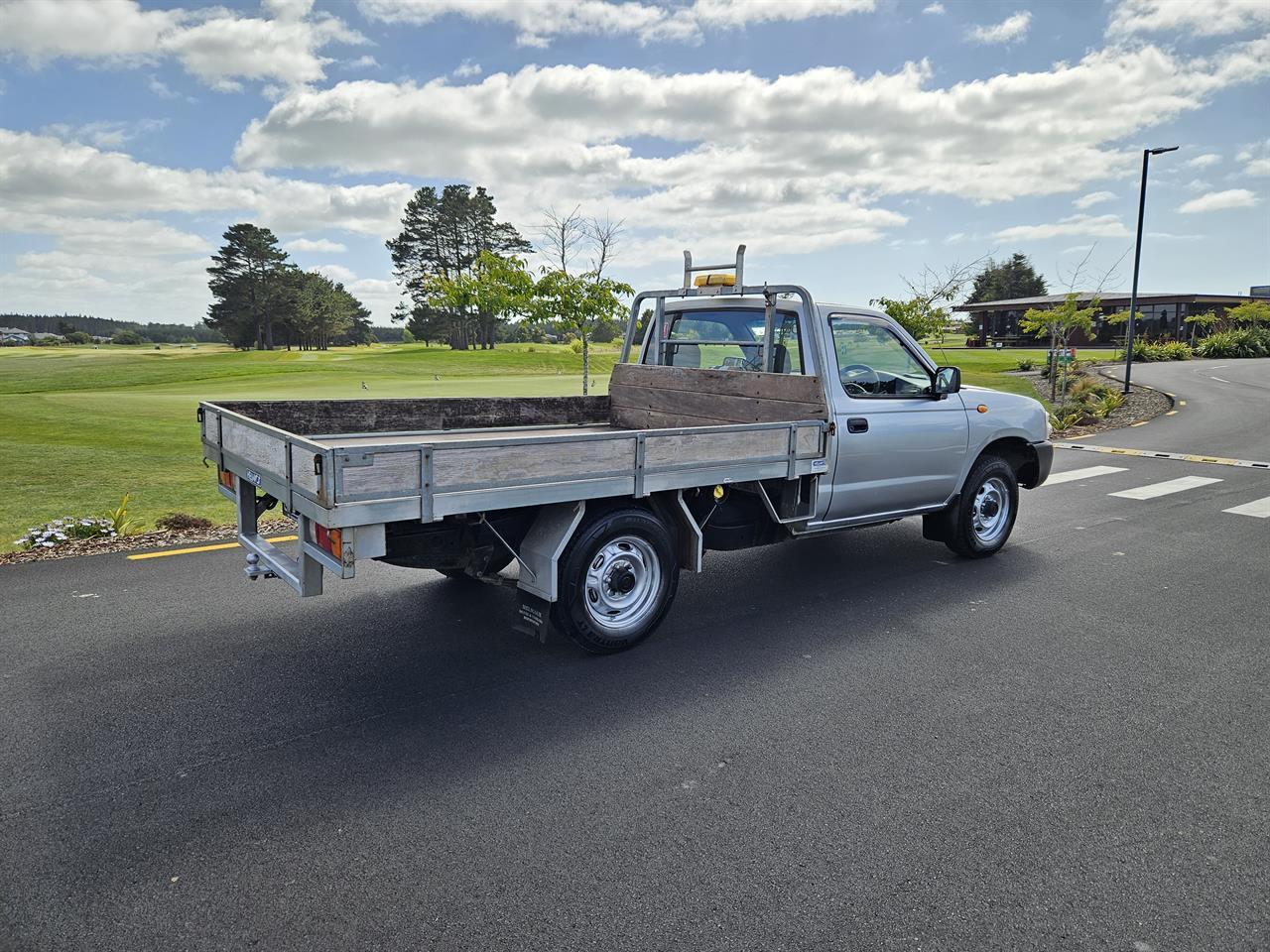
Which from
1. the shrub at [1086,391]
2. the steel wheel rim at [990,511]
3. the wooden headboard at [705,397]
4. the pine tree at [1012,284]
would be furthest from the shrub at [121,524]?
the pine tree at [1012,284]

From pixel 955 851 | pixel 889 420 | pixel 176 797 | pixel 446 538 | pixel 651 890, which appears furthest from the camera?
pixel 889 420

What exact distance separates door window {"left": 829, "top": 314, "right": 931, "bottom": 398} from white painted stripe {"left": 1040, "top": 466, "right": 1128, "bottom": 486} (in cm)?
558

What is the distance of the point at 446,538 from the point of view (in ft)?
15.2

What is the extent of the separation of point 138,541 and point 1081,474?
11.6 meters

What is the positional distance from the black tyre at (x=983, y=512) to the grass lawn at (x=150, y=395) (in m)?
7.53

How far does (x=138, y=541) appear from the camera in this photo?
7500 millimetres

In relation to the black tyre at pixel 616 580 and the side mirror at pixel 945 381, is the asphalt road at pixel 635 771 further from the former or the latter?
the side mirror at pixel 945 381

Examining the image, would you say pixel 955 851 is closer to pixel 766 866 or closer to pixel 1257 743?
pixel 766 866

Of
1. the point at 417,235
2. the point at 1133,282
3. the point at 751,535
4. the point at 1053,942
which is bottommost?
the point at 1053,942

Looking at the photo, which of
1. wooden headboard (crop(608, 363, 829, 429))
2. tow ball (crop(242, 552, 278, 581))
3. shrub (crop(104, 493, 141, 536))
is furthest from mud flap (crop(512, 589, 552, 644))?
shrub (crop(104, 493, 141, 536))

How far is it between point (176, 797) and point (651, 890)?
199 centimetres

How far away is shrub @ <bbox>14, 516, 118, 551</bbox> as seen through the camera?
7191mm

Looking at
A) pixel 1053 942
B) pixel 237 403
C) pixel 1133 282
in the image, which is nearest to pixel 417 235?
pixel 1133 282

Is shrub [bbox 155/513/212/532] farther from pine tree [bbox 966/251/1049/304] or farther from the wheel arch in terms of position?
pine tree [bbox 966/251/1049/304]
